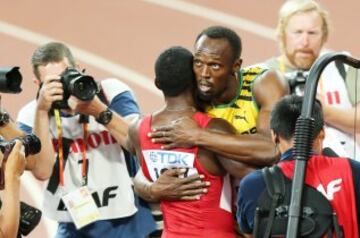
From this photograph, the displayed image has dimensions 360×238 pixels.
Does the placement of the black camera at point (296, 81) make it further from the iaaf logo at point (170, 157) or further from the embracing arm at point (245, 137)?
the iaaf logo at point (170, 157)

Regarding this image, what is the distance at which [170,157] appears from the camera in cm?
454

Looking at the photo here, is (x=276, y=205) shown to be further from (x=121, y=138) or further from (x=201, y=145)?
(x=121, y=138)

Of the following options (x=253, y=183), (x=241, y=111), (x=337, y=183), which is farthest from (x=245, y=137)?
(x=337, y=183)

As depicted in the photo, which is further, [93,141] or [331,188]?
[93,141]

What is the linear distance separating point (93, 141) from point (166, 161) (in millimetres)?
941

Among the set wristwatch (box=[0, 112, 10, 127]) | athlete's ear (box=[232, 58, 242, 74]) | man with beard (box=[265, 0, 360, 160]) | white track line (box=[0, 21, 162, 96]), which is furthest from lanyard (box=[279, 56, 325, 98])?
white track line (box=[0, 21, 162, 96])

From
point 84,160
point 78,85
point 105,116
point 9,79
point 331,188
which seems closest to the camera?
point 331,188

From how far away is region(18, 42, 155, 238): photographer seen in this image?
527 cm

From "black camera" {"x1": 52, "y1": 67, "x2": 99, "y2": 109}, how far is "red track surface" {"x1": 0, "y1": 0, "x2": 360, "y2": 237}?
12.3 ft

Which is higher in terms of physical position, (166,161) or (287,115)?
(287,115)

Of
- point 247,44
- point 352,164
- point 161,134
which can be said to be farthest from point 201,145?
point 247,44

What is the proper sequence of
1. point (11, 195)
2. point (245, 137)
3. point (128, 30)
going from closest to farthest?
point (11, 195) → point (245, 137) → point (128, 30)

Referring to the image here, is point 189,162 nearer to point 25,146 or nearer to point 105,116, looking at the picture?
point 25,146

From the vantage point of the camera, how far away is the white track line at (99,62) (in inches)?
364
